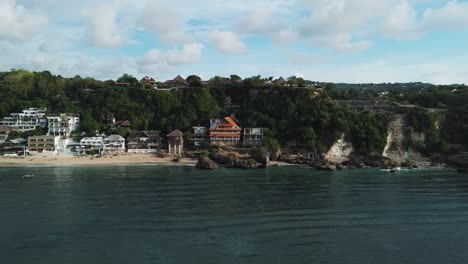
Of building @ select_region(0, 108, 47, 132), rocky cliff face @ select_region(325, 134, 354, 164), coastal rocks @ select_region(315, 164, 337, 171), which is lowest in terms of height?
coastal rocks @ select_region(315, 164, 337, 171)

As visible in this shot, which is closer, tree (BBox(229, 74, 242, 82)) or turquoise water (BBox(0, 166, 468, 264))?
turquoise water (BBox(0, 166, 468, 264))

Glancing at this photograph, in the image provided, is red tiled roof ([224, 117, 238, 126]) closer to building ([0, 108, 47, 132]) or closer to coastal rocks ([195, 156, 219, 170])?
coastal rocks ([195, 156, 219, 170])

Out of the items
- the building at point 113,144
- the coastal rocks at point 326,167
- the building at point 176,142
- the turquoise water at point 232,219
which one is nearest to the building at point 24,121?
the building at point 113,144

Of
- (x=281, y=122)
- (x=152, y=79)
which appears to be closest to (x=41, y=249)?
(x=281, y=122)

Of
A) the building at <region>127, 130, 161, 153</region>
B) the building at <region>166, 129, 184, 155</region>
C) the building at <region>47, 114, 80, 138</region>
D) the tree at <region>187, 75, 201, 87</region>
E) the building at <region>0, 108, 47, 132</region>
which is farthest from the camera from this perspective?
the tree at <region>187, 75, 201, 87</region>

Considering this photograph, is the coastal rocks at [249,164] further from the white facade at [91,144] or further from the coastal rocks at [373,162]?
the white facade at [91,144]

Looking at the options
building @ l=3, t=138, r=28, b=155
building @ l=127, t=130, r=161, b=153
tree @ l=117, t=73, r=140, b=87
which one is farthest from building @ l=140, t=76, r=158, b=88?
building @ l=3, t=138, r=28, b=155

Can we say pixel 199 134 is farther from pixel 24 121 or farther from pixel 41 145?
pixel 24 121
